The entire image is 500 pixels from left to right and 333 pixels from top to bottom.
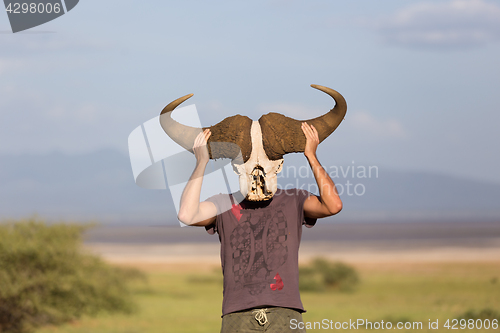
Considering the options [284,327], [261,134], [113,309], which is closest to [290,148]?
[261,134]

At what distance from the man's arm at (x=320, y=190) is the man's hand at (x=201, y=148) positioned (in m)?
0.79

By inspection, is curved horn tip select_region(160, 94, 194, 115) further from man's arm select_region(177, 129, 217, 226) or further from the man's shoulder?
the man's shoulder

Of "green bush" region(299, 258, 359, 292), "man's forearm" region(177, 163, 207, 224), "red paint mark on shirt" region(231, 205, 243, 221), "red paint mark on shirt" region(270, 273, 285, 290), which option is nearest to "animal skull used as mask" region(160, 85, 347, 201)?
"red paint mark on shirt" region(231, 205, 243, 221)

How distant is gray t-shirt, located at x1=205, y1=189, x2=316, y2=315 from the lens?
380 centimetres

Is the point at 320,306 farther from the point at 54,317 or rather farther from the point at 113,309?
the point at 54,317

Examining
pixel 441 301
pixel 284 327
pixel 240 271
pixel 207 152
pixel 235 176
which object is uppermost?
pixel 207 152

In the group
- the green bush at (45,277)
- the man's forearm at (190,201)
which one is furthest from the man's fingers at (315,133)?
the green bush at (45,277)

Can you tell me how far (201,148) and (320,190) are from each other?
100 centimetres

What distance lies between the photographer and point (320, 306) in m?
25.9

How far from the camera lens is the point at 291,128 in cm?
414

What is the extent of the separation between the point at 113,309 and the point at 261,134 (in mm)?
16740

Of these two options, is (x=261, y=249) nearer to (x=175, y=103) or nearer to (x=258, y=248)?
(x=258, y=248)

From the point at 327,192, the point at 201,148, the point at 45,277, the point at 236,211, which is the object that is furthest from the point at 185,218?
the point at 45,277

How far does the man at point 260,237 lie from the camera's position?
12.3 ft
